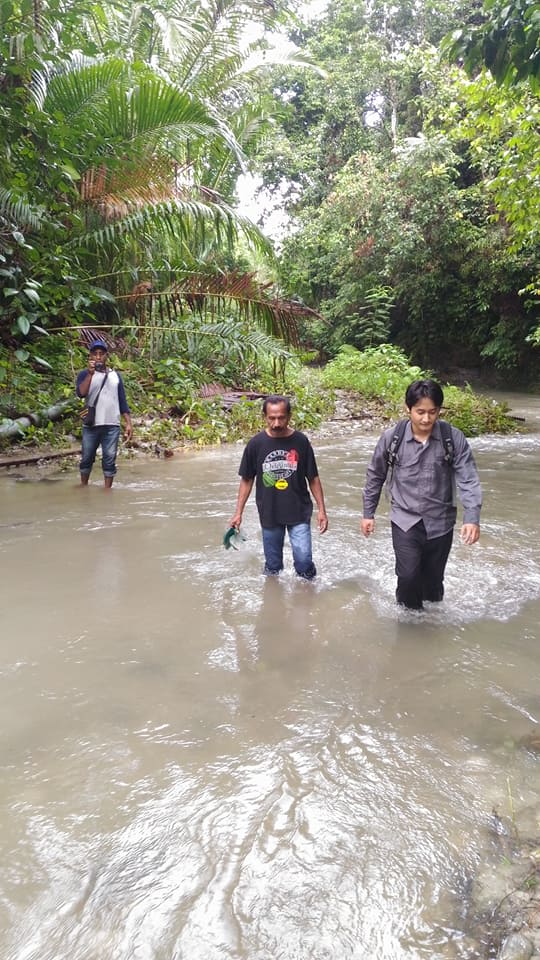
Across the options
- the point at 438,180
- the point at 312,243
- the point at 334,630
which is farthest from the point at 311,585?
the point at 312,243

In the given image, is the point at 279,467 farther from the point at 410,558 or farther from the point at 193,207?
the point at 193,207

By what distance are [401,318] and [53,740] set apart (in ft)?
78.0

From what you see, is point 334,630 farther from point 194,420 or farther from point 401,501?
point 194,420

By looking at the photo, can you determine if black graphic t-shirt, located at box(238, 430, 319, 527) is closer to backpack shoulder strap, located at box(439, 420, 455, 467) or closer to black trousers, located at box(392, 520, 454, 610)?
black trousers, located at box(392, 520, 454, 610)

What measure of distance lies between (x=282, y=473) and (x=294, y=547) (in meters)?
0.55

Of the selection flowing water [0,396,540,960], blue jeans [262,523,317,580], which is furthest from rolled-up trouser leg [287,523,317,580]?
flowing water [0,396,540,960]

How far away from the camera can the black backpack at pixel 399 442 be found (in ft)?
13.0

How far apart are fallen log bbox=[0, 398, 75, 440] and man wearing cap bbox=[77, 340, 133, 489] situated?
86.2 inches

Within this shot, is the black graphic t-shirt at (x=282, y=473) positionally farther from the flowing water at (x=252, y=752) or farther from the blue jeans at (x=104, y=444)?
A: the blue jeans at (x=104, y=444)

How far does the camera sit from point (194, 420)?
39.0ft

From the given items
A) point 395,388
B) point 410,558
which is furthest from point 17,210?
point 395,388

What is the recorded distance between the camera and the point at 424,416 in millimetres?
3885

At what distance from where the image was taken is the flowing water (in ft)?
6.45

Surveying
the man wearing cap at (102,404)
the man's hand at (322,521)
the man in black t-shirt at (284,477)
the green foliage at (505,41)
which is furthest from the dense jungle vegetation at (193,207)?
the man's hand at (322,521)
